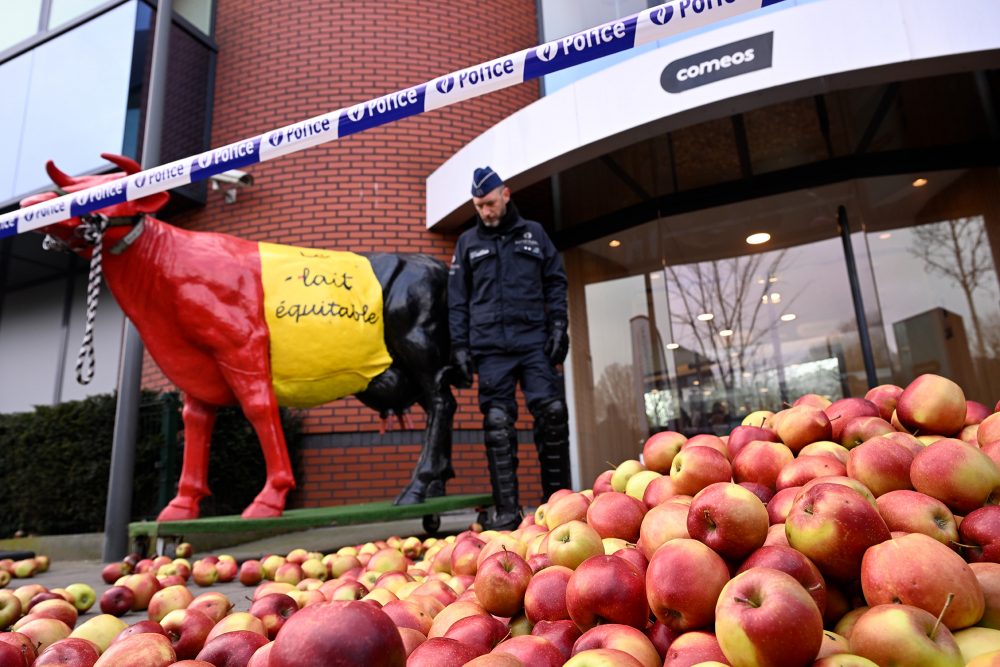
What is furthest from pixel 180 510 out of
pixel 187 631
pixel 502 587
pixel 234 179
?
pixel 234 179

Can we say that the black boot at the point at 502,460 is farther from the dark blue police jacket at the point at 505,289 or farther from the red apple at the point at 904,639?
the red apple at the point at 904,639

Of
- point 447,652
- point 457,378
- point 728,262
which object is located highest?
point 728,262

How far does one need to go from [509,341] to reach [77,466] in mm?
4713

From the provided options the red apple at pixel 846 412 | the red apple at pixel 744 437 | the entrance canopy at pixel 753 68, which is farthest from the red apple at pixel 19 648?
the entrance canopy at pixel 753 68

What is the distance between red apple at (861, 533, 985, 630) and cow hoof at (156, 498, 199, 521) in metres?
4.67

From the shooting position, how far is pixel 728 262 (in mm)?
8789

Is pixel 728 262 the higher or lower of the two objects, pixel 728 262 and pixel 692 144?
the lower

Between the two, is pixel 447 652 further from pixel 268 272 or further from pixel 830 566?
pixel 268 272

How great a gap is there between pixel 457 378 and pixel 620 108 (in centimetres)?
322

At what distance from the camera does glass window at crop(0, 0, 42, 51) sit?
10664mm

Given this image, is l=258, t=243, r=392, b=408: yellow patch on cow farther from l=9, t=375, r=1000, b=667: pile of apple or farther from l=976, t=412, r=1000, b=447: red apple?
l=976, t=412, r=1000, b=447: red apple

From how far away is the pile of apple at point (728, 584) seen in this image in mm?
959

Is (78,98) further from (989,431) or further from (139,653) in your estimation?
(989,431)

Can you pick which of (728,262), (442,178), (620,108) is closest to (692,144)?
(620,108)
